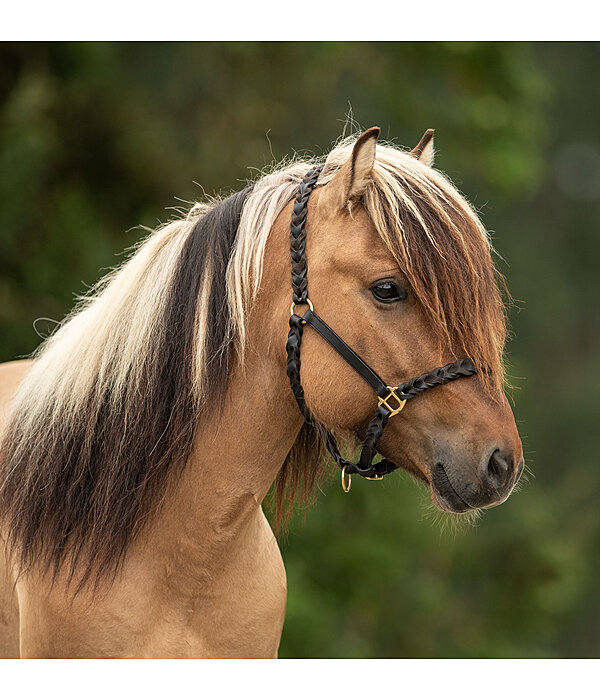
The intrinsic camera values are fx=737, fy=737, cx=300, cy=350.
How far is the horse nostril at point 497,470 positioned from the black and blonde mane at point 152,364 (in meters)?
0.23

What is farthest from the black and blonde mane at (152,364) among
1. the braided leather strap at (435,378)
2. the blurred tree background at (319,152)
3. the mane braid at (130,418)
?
the blurred tree background at (319,152)

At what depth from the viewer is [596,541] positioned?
9.39 meters

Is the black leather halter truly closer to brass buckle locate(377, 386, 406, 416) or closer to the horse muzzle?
brass buckle locate(377, 386, 406, 416)

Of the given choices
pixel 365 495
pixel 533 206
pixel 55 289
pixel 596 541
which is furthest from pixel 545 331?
pixel 55 289

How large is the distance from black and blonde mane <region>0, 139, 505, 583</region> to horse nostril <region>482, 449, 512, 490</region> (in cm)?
23

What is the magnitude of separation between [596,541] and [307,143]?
6.46 meters

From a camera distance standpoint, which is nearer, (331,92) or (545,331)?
(331,92)

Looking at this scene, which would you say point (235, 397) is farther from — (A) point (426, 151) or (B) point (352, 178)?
(A) point (426, 151)

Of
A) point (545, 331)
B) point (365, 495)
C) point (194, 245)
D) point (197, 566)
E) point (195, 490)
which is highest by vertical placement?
point (194, 245)

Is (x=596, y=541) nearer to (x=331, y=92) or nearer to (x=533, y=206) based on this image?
(x=533, y=206)

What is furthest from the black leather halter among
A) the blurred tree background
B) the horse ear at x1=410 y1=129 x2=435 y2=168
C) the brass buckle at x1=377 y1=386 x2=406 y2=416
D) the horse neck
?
the blurred tree background

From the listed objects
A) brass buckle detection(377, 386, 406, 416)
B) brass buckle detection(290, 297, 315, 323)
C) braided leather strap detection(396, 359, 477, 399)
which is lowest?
brass buckle detection(377, 386, 406, 416)

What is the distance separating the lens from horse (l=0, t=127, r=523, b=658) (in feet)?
6.12

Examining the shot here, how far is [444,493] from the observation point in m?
1.86
